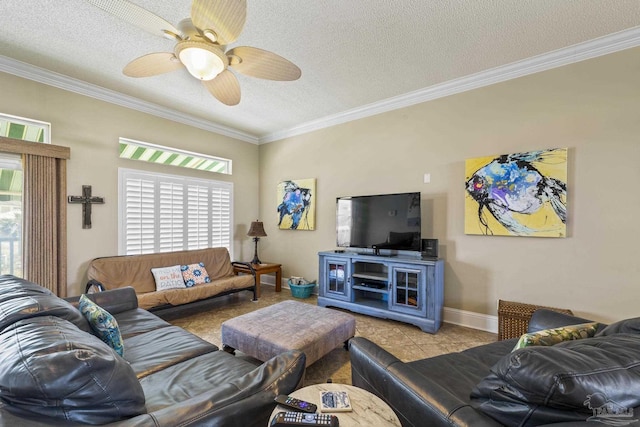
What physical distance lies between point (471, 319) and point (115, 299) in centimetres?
356

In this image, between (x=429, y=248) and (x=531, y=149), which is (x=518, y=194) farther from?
(x=429, y=248)

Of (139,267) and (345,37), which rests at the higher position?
(345,37)

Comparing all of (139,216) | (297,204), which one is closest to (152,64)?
(139,216)

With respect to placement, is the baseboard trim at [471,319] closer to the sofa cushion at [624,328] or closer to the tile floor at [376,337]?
the tile floor at [376,337]

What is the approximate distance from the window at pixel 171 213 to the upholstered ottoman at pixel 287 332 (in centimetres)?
225

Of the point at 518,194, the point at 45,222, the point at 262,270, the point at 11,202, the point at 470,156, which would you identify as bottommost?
the point at 262,270

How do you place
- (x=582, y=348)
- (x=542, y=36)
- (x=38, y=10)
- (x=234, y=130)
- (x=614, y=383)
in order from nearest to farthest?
(x=614, y=383) < (x=582, y=348) < (x=38, y=10) < (x=542, y=36) < (x=234, y=130)

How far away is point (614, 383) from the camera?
0.77m

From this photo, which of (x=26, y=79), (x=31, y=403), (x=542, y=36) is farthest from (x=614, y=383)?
(x=26, y=79)

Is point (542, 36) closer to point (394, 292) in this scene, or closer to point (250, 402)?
point (394, 292)

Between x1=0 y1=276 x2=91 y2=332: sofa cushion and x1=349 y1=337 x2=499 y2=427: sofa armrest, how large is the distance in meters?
1.49

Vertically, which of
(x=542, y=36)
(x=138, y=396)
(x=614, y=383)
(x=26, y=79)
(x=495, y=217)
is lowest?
(x=138, y=396)

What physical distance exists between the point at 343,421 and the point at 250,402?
339 mm

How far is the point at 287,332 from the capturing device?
2188 mm
